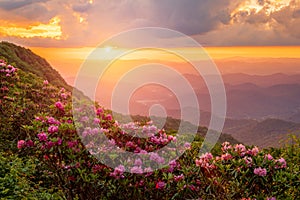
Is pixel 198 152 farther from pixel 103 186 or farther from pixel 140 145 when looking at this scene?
pixel 103 186

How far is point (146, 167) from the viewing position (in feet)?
17.3

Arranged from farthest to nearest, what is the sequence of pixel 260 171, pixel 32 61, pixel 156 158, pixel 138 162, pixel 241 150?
pixel 32 61 < pixel 241 150 < pixel 156 158 < pixel 138 162 < pixel 260 171

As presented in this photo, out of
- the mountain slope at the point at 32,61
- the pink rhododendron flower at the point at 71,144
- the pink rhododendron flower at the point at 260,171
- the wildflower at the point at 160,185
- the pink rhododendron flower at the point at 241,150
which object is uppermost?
the mountain slope at the point at 32,61

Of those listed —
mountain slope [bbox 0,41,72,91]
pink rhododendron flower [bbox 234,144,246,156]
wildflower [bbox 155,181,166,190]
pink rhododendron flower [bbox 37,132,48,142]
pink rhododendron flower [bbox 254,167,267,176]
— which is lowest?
wildflower [bbox 155,181,166,190]

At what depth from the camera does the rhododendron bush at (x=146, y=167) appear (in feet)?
16.9

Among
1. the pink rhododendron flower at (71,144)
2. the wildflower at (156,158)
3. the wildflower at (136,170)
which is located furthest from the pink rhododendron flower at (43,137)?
the wildflower at (156,158)

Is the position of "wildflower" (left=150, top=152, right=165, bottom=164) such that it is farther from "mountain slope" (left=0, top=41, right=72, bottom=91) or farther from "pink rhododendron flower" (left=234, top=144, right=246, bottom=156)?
"mountain slope" (left=0, top=41, right=72, bottom=91)

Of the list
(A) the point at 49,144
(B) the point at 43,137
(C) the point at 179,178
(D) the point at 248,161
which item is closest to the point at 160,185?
(C) the point at 179,178

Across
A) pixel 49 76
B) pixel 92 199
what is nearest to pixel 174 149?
pixel 92 199

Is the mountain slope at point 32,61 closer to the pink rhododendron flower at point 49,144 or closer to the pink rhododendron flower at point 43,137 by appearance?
the pink rhododendron flower at point 43,137

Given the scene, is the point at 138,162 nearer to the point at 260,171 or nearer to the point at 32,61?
the point at 260,171

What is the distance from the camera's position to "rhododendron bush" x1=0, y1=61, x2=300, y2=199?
5160 mm

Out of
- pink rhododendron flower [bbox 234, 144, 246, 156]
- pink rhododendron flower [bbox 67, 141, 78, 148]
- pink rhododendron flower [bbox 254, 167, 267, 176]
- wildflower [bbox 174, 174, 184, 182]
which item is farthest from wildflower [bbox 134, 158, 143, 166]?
pink rhododendron flower [bbox 254, 167, 267, 176]

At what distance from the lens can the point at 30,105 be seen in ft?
30.0
